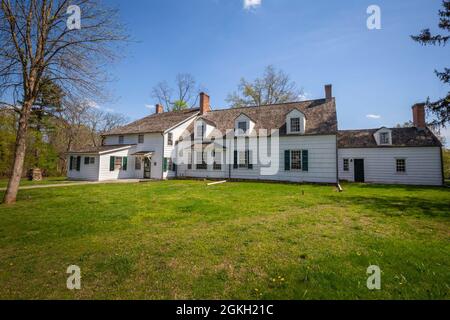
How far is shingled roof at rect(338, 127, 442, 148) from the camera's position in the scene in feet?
58.6

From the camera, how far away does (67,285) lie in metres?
3.13

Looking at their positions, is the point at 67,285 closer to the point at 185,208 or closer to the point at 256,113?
the point at 185,208

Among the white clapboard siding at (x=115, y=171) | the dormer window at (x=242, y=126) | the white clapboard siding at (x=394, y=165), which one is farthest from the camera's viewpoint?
the white clapboard siding at (x=115, y=171)

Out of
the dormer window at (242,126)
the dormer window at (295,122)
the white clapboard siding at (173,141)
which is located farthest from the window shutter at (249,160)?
the white clapboard siding at (173,141)

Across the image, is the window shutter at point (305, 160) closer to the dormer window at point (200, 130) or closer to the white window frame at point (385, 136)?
the white window frame at point (385, 136)

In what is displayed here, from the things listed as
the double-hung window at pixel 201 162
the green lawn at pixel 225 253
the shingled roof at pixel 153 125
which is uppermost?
the shingled roof at pixel 153 125

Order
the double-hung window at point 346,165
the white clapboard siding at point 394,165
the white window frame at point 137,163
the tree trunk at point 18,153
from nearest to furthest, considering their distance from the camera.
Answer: the tree trunk at point 18,153 → the white clapboard siding at point 394,165 → the double-hung window at point 346,165 → the white window frame at point 137,163

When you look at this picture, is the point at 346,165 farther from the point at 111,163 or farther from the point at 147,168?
the point at 111,163

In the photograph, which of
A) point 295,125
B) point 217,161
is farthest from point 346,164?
point 217,161

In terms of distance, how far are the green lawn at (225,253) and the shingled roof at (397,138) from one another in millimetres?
13613

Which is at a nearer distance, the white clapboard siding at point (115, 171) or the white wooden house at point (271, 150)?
the white wooden house at point (271, 150)

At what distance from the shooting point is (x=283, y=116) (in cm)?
1947

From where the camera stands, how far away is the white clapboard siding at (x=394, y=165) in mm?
17359
